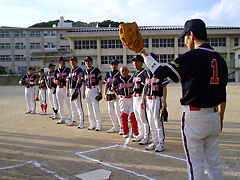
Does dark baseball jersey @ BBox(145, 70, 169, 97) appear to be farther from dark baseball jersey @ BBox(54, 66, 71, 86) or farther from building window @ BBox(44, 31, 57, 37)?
building window @ BBox(44, 31, 57, 37)

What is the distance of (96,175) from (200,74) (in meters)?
2.95

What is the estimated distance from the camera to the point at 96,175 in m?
4.30

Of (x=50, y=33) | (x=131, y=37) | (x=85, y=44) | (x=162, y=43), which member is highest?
(x=50, y=33)

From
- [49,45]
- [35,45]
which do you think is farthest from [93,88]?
[35,45]

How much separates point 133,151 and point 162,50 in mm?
44374

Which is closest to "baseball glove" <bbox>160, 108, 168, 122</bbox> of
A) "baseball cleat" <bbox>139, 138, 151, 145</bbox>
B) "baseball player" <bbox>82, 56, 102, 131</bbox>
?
"baseball cleat" <bbox>139, 138, 151, 145</bbox>

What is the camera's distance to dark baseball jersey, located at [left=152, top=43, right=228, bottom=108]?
286cm

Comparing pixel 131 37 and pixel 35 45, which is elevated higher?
pixel 35 45

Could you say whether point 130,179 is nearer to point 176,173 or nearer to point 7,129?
point 176,173

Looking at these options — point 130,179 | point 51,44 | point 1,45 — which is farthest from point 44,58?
point 130,179

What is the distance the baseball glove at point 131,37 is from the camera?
10.9 ft

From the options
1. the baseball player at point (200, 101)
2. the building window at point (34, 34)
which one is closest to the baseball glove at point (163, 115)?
the baseball player at point (200, 101)

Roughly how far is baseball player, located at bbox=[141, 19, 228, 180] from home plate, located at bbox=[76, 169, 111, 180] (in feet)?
6.43

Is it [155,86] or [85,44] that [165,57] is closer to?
[85,44]
